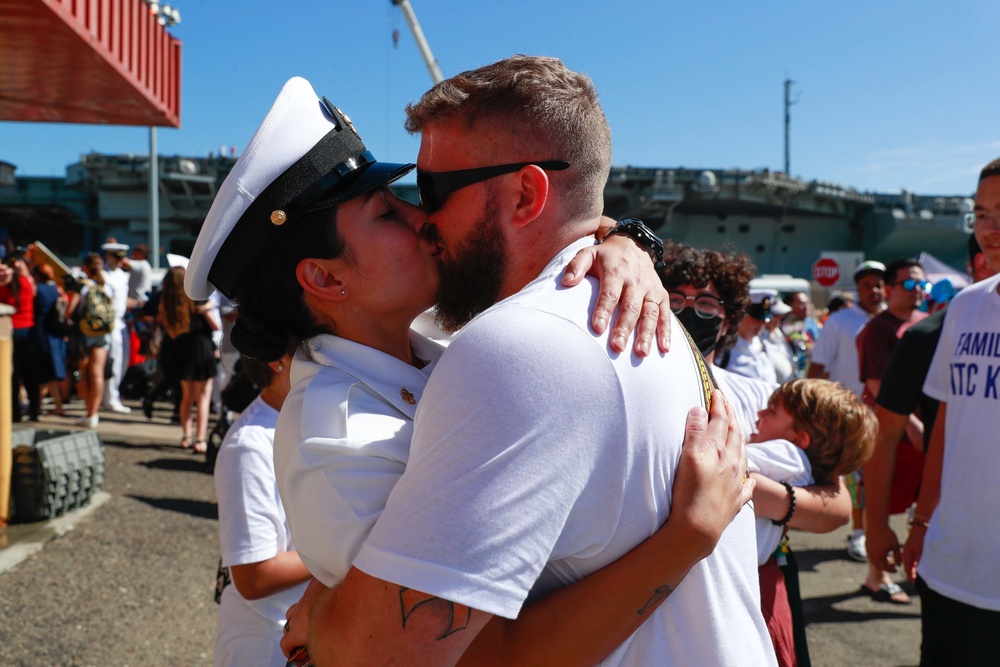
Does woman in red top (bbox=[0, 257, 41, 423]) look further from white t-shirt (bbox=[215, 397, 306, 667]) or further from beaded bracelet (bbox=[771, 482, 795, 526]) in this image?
beaded bracelet (bbox=[771, 482, 795, 526])

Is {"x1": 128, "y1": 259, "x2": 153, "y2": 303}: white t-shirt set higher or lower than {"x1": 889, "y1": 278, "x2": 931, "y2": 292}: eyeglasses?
higher

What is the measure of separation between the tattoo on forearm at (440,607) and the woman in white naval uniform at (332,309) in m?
0.19

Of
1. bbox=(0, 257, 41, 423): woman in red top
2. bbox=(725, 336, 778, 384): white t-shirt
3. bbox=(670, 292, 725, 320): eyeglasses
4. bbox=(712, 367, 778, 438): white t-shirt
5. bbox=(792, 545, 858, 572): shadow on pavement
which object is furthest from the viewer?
bbox=(0, 257, 41, 423): woman in red top

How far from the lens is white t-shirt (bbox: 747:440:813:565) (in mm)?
2408

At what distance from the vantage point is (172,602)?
203 inches

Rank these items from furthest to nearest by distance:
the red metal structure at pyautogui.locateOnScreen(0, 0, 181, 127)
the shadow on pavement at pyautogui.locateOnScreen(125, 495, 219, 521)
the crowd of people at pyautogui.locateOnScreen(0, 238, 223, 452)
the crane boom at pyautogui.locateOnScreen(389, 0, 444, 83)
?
the crane boom at pyautogui.locateOnScreen(389, 0, 444, 83)
the crowd of people at pyautogui.locateOnScreen(0, 238, 223, 452)
the shadow on pavement at pyautogui.locateOnScreen(125, 495, 219, 521)
the red metal structure at pyautogui.locateOnScreen(0, 0, 181, 127)

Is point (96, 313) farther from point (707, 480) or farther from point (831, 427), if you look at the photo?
point (707, 480)

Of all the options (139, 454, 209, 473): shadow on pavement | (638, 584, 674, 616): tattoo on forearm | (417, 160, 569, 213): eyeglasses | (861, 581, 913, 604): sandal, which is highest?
(417, 160, 569, 213): eyeglasses

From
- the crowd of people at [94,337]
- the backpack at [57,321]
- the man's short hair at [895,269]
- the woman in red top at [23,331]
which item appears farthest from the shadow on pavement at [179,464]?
the man's short hair at [895,269]

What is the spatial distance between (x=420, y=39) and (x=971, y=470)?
784 inches

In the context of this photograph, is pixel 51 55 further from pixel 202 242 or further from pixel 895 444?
pixel 895 444

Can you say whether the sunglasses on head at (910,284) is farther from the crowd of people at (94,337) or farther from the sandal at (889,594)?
the crowd of people at (94,337)

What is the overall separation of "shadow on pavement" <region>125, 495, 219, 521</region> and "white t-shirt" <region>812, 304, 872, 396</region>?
20.3 feet

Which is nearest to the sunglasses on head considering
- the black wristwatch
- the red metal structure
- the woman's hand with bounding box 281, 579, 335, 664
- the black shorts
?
the black shorts
